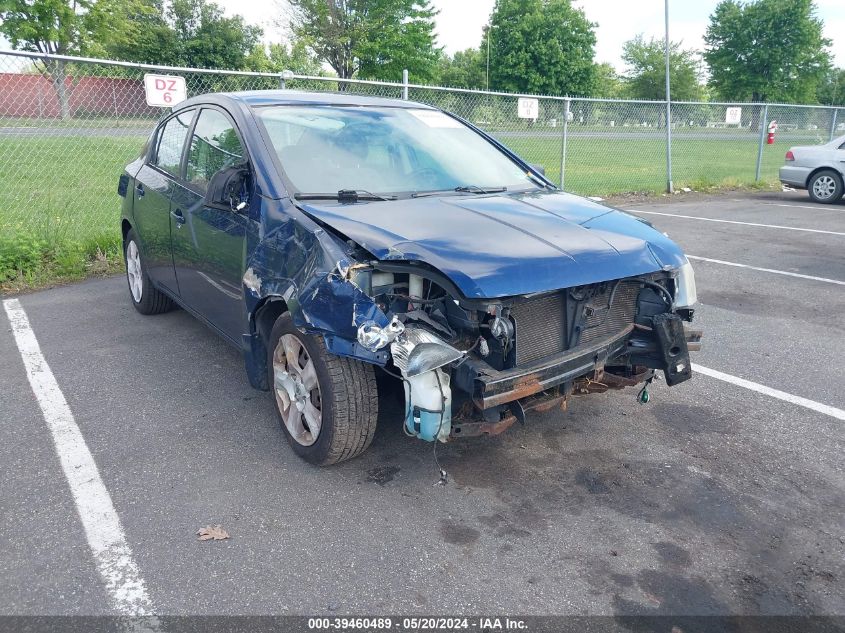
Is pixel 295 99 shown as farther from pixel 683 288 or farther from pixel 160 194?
pixel 683 288

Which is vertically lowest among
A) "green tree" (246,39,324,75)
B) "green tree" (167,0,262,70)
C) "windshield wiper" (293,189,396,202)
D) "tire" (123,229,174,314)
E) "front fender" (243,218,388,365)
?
"tire" (123,229,174,314)

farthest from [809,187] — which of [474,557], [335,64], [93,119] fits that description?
[335,64]

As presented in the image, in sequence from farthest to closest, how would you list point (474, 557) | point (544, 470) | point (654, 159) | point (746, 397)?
point (654, 159), point (746, 397), point (544, 470), point (474, 557)

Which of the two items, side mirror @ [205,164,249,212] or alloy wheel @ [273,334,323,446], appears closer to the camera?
alloy wheel @ [273,334,323,446]

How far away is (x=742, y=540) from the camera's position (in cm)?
291

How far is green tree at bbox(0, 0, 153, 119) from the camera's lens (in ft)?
92.7

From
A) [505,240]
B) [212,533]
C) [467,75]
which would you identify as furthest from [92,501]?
[467,75]

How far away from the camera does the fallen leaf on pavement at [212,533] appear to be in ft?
9.50

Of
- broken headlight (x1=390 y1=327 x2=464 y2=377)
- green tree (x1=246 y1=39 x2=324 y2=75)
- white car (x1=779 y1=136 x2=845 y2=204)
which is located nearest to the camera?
broken headlight (x1=390 y1=327 x2=464 y2=377)

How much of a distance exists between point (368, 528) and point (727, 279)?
5.84 metres

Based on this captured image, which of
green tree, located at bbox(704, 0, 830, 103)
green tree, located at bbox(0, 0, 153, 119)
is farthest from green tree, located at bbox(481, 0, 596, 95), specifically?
green tree, located at bbox(0, 0, 153, 119)

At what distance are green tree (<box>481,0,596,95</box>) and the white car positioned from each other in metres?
42.6

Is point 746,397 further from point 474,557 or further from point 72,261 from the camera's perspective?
point 72,261

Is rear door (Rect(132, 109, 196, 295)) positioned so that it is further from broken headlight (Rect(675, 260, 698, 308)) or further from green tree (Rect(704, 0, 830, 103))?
green tree (Rect(704, 0, 830, 103))
